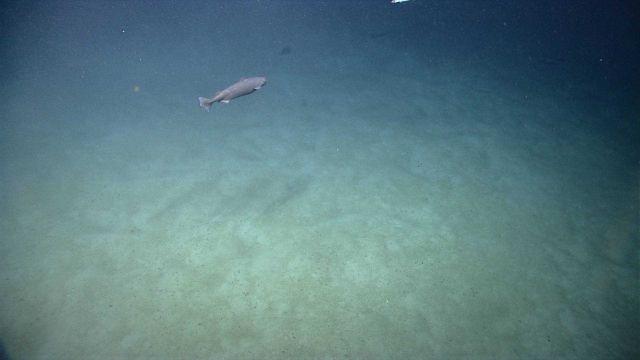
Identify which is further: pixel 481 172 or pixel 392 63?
pixel 392 63

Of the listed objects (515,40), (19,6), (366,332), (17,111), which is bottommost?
(515,40)

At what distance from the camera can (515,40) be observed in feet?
71.3

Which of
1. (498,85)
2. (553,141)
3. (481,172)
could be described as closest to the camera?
(481,172)

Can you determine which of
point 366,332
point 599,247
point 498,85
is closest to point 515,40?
point 498,85

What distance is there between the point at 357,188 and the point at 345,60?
10279 millimetres

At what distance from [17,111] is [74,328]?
9.19 meters

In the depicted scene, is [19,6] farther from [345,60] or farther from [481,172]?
[481,172]

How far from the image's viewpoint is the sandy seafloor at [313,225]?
4.25 m

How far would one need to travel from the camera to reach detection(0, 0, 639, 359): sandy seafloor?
425cm

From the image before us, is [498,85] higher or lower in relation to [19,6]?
lower

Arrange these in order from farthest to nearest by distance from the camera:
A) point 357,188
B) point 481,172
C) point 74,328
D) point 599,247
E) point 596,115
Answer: point 596,115 → point 481,172 → point 357,188 → point 599,247 → point 74,328

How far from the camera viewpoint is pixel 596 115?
439 inches

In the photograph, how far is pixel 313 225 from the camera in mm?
5910

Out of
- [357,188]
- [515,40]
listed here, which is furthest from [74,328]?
[515,40]
